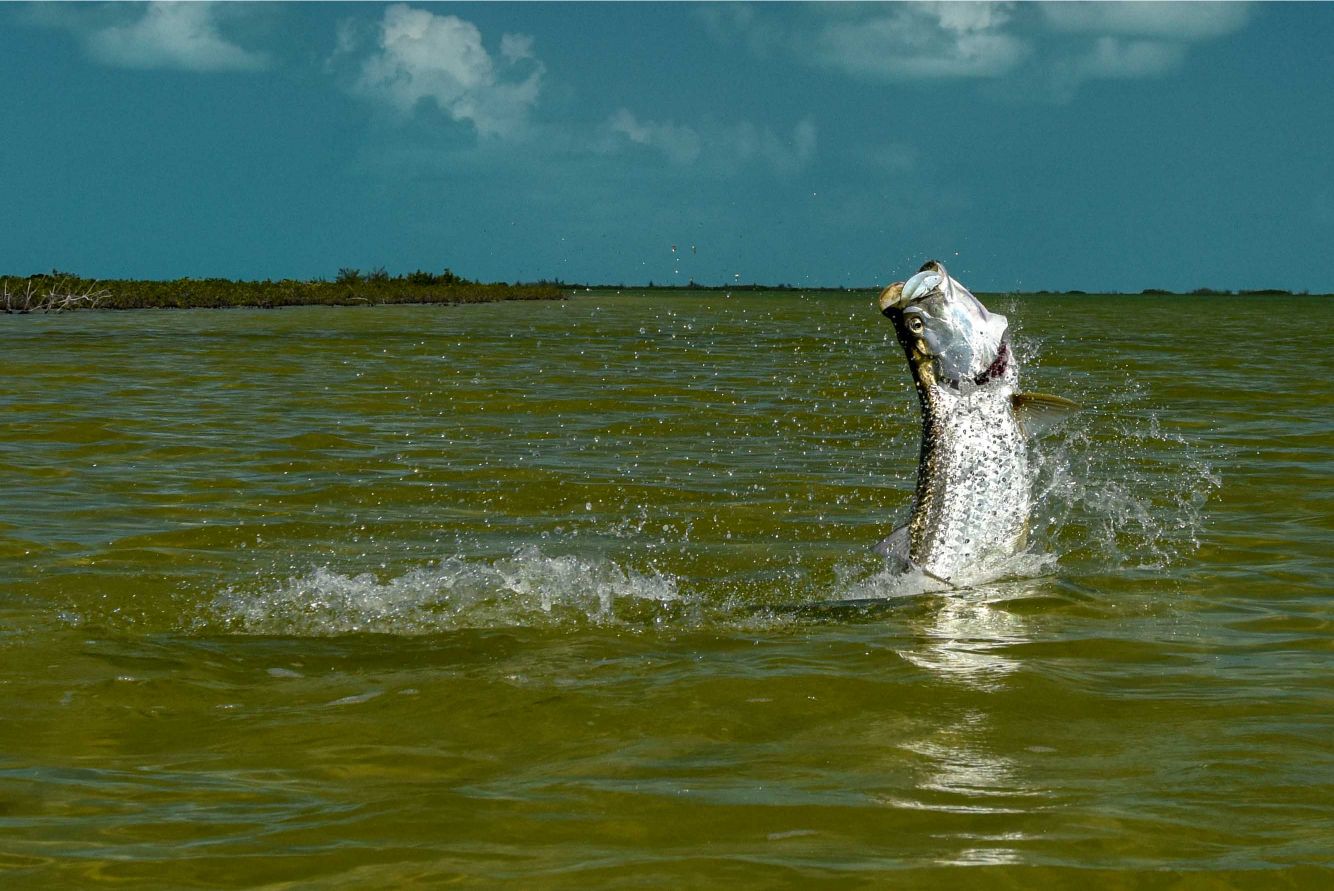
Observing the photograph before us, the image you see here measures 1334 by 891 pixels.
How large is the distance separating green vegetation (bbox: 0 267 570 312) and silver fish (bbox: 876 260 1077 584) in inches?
2075

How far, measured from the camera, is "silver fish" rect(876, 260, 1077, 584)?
7270mm

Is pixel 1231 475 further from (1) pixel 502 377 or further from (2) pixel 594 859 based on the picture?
(1) pixel 502 377

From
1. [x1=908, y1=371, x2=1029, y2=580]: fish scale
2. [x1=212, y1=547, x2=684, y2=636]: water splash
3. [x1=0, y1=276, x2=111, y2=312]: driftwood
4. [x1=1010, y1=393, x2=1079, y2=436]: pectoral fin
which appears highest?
[x1=0, y1=276, x2=111, y2=312]: driftwood

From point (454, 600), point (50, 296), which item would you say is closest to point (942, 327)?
point (454, 600)

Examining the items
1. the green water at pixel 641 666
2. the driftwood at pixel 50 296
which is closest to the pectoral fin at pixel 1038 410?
the green water at pixel 641 666

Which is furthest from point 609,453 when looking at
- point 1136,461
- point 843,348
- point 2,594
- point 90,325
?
point 90,325

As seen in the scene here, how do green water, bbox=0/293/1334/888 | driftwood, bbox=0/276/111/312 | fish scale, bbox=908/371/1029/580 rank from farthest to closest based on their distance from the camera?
driftwood, bbox=0/276/111/312 < fish scale, bbox=908/371/1029/580 < green water, bbox=0/293/1334/888

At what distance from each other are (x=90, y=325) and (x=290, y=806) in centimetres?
4418

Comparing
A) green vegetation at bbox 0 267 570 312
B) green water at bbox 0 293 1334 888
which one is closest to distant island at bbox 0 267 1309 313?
green vegetation at bbox 0 267 570 312

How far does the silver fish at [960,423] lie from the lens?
23.9ft

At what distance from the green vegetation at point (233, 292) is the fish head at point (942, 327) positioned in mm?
52843

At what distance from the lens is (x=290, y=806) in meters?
4.87

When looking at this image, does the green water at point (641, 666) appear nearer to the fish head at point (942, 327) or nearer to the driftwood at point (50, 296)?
the fish head at point (942, 327)

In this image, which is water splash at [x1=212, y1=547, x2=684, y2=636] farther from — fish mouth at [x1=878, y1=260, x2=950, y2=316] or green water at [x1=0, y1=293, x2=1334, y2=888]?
fish mouth at [x1=878, y1=260, x2=950, y2=316]
